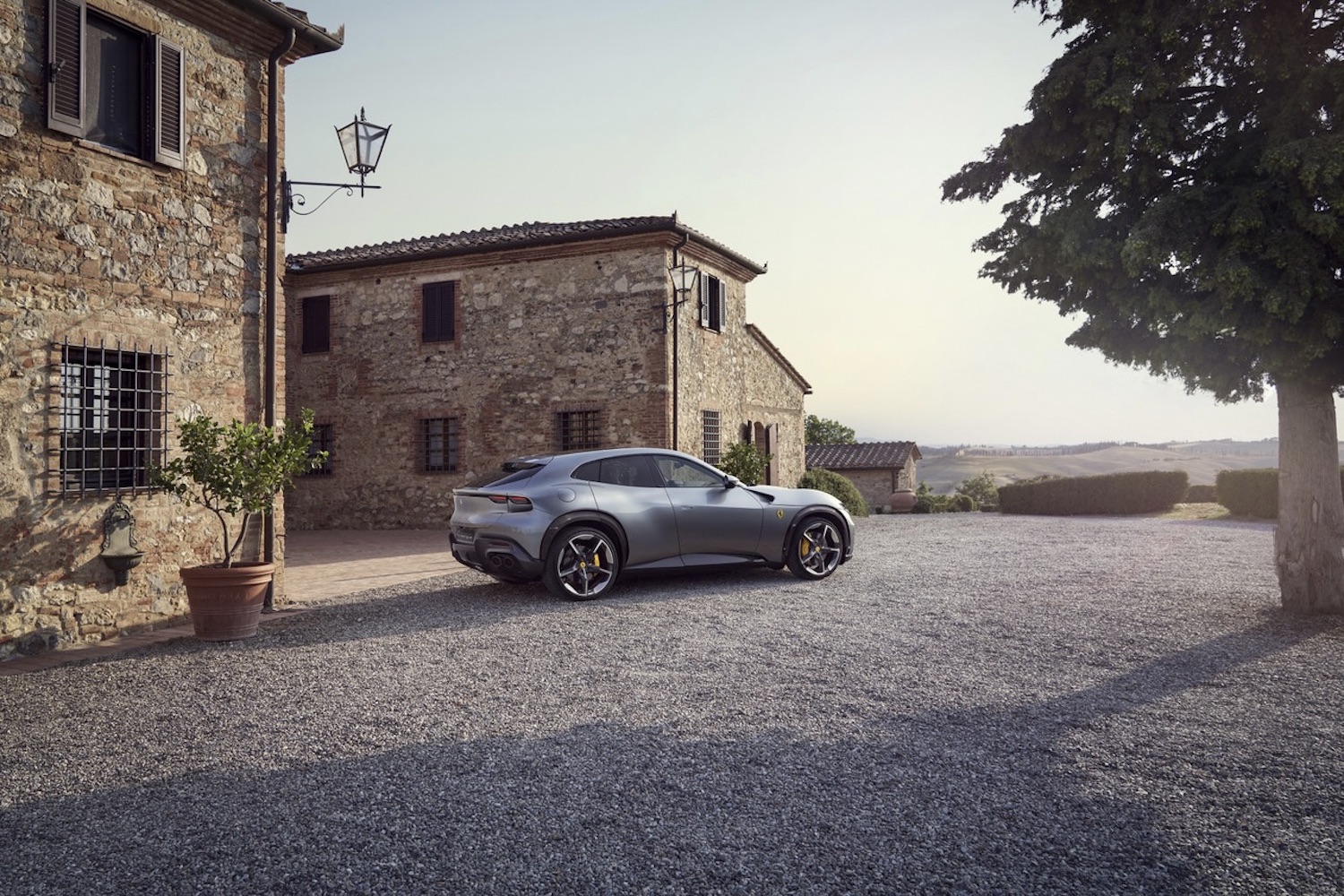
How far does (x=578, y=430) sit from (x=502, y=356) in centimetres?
231

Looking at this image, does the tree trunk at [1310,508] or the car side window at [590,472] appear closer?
the tree trunk at [1310,508]

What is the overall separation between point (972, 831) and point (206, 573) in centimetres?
588

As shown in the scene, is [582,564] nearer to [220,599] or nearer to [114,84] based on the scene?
[220,599]

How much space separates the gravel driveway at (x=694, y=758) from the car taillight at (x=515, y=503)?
1.14 m

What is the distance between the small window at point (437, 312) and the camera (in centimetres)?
1794

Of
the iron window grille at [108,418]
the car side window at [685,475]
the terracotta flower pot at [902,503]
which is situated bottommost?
the terracotta flower pot at [902,503]

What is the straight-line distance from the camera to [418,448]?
18.2 m

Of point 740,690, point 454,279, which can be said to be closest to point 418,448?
point 454,279

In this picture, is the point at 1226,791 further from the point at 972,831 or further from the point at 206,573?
the point at 206,573

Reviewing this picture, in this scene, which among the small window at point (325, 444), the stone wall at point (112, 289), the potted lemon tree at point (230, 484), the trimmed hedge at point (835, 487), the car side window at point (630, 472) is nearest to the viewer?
the stone wall at point (112, 289)

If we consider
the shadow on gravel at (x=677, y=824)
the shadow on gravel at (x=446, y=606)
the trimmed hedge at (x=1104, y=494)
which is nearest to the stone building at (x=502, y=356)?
the shadow on gravel at (x=446, y=606)

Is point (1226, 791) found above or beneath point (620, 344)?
beneath

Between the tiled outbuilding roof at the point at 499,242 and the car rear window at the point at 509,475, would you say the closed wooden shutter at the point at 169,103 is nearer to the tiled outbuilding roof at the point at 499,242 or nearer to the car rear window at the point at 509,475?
the car rear window at the point at 509,475

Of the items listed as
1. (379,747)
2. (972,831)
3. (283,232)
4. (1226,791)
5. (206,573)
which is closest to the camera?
(972,831)
